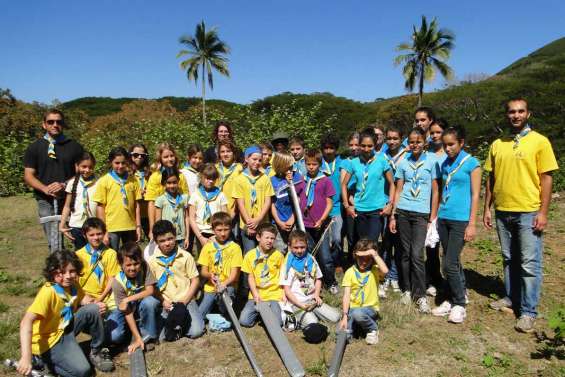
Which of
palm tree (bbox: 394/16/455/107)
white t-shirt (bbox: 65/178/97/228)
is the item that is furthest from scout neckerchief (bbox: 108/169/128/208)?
palm tree (bbox: 394/16/455/107)

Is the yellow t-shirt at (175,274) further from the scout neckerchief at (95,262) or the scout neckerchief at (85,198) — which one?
the scout neckerchief at (85,198)

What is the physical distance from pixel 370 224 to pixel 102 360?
309 centimetres

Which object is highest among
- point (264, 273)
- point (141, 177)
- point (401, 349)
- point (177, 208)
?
point (141, 177)

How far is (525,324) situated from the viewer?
13.5 feet

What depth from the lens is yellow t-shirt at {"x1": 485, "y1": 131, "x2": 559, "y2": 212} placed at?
3.98 meters

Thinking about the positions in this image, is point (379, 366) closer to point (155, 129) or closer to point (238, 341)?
point (238, 341)

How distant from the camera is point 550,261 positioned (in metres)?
6.21

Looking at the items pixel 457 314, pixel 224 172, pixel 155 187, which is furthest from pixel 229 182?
pixel 457 314

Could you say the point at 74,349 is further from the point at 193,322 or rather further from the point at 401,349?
the point at 401,349

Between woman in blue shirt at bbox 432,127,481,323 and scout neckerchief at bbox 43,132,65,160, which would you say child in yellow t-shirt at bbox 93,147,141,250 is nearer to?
scout neckerchief at bbox 43,132,65,160

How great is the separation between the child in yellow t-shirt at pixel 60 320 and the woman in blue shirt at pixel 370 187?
119 inches

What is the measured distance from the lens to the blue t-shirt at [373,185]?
4.91 m

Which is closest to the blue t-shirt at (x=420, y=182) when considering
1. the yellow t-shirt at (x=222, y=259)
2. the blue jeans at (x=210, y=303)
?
the yellow t-shirt at (x=222, y=259)

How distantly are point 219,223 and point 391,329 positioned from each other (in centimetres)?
203
